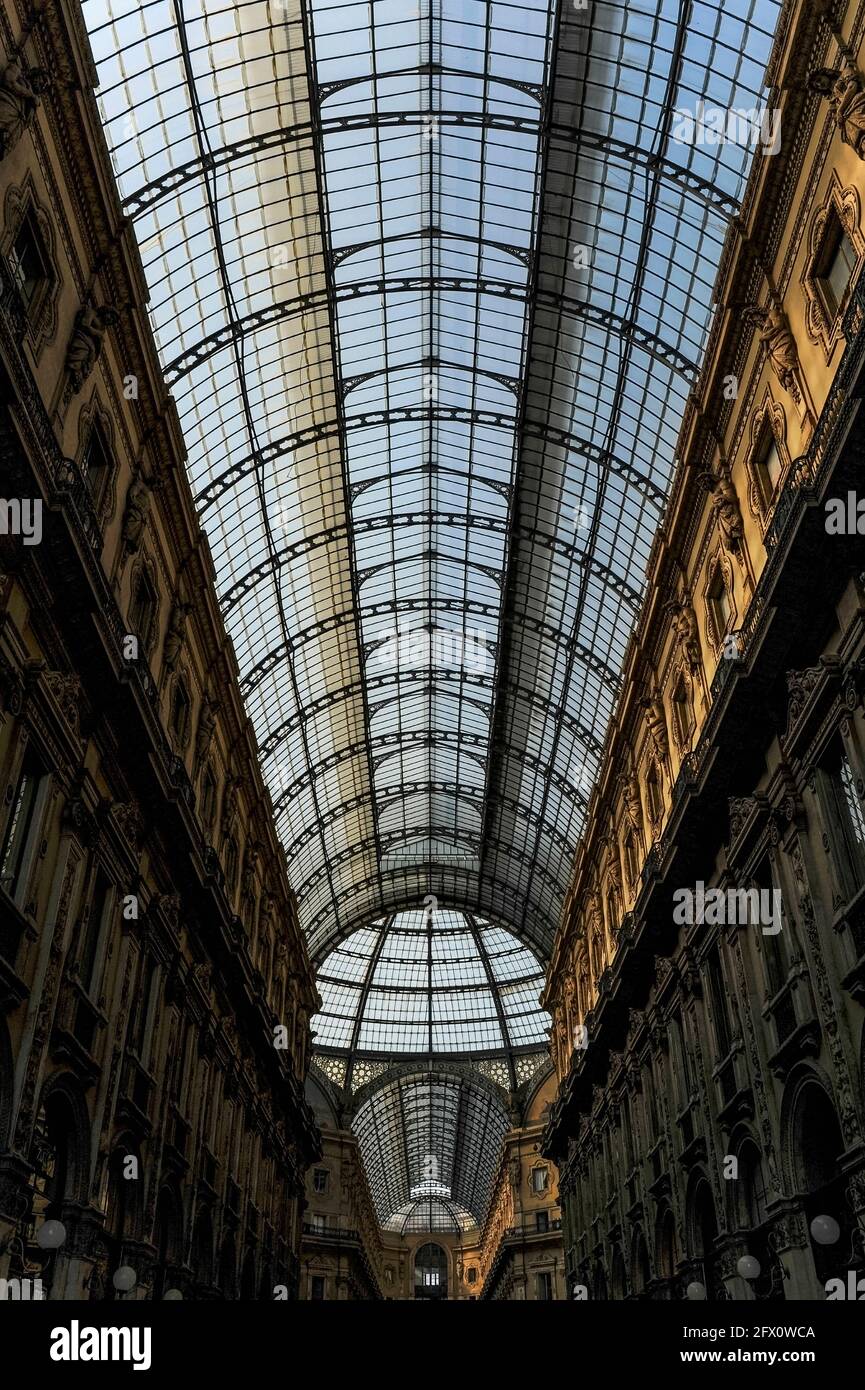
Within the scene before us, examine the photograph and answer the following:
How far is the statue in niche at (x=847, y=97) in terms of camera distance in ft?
57.9

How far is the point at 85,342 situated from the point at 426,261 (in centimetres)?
1889

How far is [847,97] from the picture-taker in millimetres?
17875

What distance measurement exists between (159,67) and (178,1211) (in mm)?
29899

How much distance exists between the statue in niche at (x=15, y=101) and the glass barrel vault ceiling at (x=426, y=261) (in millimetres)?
7325

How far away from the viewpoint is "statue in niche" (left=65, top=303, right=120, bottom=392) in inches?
830

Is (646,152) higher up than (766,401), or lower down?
higher up

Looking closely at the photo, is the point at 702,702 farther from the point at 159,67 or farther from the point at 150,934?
the point at 159,67

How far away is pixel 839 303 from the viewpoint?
65.4 ft

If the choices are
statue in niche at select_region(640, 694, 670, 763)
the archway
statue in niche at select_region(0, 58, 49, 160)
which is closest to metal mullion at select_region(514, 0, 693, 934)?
statue in niche at select_region(640, 694, 670, 763)

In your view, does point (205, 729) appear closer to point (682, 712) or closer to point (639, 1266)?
point (682, 712)

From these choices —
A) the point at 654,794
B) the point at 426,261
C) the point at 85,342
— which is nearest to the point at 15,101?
the point at 85,342

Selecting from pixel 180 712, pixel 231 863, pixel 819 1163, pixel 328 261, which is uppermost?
pixel 328 261

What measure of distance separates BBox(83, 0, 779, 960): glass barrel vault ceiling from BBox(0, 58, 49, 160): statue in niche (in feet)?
24.0
